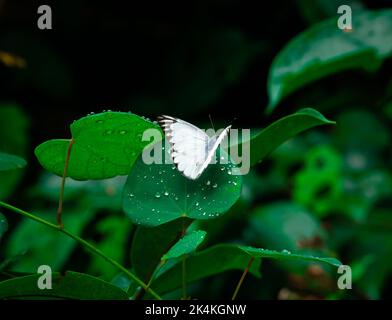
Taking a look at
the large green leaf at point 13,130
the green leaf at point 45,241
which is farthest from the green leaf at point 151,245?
the large green leaf at point 13,130

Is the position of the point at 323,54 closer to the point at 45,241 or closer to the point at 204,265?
the point at 204,265

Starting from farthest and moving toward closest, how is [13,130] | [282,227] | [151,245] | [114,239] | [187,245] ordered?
[13,130]
[114,239]
[282,227]
[151,245]
[187,245]

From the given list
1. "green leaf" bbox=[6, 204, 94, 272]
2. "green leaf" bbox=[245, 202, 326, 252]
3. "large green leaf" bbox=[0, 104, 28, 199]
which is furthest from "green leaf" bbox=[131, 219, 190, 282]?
"large green leaf" bbox=[0, 104, 28, 199]

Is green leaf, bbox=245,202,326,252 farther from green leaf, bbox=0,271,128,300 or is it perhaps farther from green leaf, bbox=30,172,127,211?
green leaf, bbox=0,271,128,300

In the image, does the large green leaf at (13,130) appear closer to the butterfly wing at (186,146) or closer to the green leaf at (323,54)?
the green leaf at (323,54)

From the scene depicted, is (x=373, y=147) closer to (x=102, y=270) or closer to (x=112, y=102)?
(x=102, y=270)

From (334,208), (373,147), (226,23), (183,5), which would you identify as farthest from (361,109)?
(183,5)

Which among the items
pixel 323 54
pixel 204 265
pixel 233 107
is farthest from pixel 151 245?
pixel 233 107
